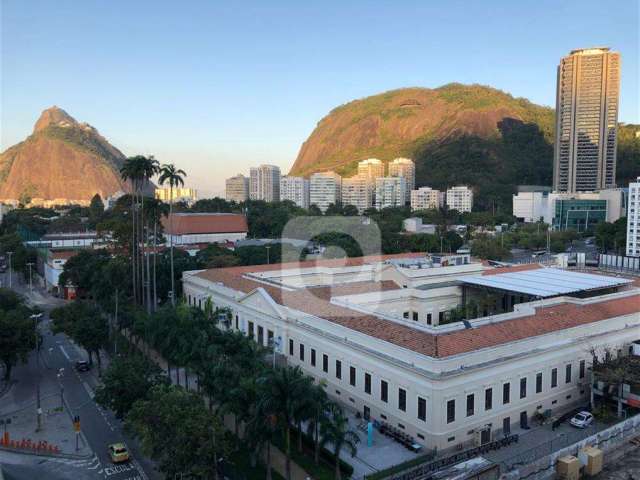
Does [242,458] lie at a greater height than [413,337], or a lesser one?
lesser

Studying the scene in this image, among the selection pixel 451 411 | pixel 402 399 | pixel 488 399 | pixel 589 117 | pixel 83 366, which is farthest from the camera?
pixel 589 117

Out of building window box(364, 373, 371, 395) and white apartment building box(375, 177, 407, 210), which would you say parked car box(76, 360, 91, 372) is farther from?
white apartment building box(375, 177, 407, 210)

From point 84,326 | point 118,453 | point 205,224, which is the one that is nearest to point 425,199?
point 205,224

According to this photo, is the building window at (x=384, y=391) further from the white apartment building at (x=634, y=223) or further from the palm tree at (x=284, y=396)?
the white apartment building at (x=634, y=223)

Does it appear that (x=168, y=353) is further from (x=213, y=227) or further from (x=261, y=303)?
(x=213, y=227)

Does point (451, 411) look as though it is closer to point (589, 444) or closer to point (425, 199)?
point (589, 444)

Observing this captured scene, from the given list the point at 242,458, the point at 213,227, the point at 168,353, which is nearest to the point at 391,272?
the point at 168,353

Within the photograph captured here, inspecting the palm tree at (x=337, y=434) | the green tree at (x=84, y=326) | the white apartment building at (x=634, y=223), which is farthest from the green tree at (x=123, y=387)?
the white apartment building at (x=634, y=223)
